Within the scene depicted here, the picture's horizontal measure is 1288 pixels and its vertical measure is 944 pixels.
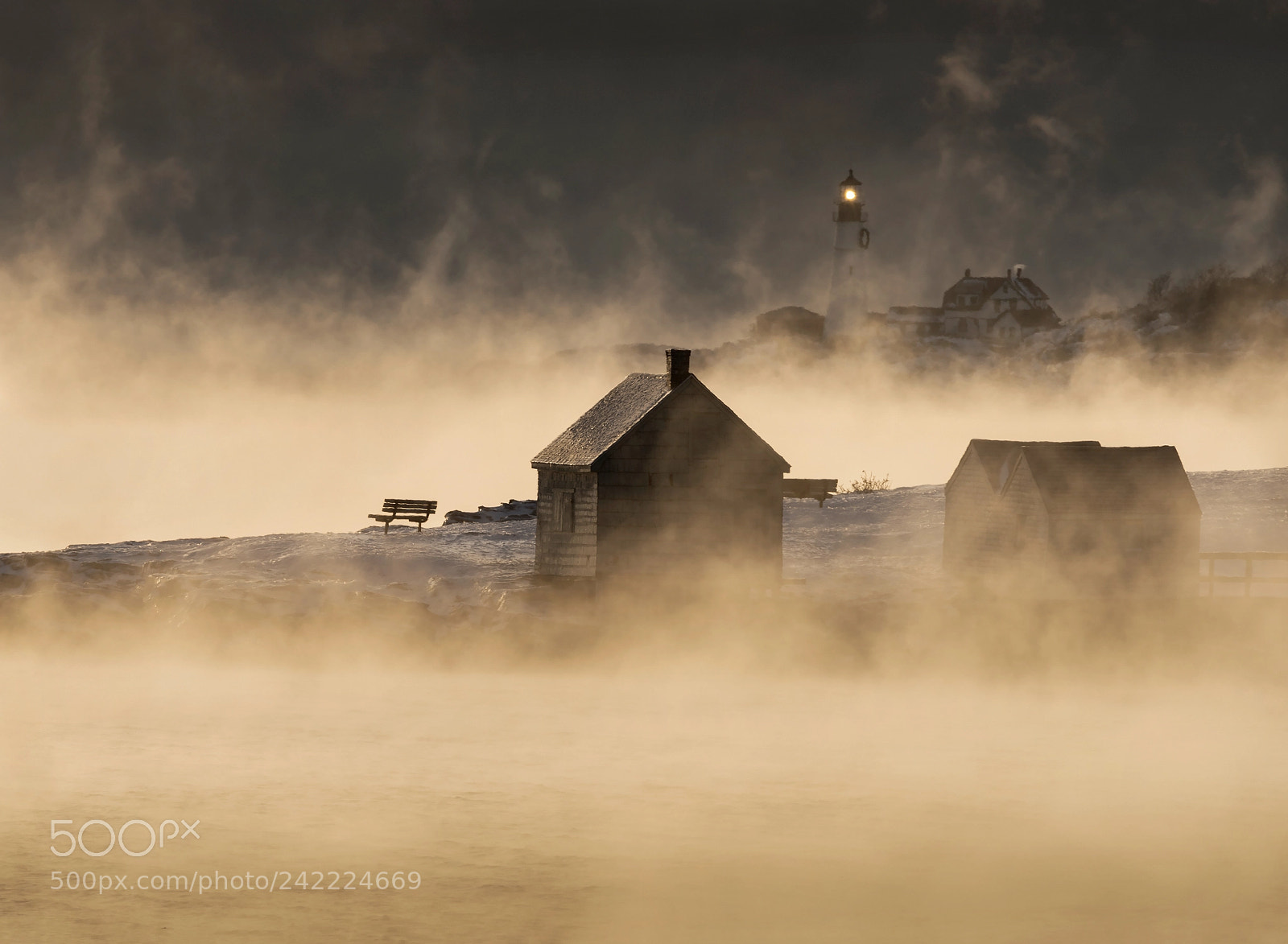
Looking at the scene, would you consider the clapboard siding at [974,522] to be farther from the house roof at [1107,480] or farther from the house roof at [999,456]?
the house roof at [1107,480]

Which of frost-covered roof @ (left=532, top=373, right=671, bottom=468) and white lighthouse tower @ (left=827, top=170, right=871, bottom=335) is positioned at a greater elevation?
white lighthouse tower @ (left=827, top=170, right=871, bottom=335)

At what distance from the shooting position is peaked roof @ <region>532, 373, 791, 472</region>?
39.7 meters

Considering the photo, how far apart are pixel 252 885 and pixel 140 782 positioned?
26.6 ft

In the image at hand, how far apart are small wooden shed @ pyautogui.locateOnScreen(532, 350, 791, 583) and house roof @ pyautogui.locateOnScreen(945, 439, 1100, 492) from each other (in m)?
6.92

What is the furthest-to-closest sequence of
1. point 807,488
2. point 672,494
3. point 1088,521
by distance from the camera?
point 807,488, point 1088,521, point 672,494

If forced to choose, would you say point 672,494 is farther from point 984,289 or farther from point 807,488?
point 984,289

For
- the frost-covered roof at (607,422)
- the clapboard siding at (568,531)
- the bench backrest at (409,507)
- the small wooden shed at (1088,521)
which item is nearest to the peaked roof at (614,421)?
the frost-covered roof at (607,422)

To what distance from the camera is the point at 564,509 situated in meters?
40.5

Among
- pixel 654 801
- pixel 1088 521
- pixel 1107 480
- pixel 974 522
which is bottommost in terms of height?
pixel 654 801

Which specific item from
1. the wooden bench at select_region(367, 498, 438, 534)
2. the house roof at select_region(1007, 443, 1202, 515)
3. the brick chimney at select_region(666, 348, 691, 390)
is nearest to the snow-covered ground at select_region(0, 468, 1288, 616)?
the wooden bench at select_region(367, 498, 438, 534)

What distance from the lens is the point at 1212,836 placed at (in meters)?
26.3

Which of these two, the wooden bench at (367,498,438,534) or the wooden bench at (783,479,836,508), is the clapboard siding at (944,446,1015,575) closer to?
the wooden bench at (783,479,836,508)

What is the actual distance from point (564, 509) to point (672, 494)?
2.84 metres

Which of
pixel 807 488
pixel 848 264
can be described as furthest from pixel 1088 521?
pixel 848 264
